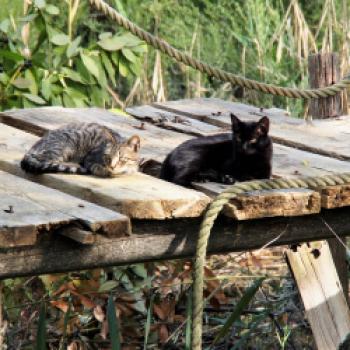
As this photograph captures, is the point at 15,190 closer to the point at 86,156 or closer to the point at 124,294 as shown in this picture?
the point at 86,156

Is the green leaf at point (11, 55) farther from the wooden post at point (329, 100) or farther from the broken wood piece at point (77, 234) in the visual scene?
the broken wood piece at point (77, 234)

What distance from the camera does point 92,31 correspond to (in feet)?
34.5

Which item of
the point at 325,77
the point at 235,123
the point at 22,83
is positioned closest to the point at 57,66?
the point at 22,83

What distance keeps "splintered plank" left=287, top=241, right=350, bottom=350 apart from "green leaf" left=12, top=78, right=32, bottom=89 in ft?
7.30

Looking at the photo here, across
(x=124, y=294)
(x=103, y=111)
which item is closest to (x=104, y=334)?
(x=124, y=294)

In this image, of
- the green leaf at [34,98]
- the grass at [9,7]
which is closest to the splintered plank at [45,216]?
the green leaf at [34,98]

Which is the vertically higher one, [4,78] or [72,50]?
[72,50]

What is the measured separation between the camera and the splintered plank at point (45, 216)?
3457 millimetres

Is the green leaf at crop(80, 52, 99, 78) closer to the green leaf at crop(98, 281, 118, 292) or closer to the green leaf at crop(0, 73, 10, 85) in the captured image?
the green leaf at crop(0, 73, 10, 85)

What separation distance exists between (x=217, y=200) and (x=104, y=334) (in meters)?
2.79

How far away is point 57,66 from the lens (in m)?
7.43

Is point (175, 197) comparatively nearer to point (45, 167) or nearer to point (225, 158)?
point (45, 167)

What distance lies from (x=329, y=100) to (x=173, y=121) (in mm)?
1155

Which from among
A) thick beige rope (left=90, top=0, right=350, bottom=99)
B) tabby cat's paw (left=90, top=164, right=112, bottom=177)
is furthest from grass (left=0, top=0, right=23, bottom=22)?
tabby cat's paw (left=90, top=164, right=112, bottom=177)
